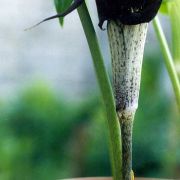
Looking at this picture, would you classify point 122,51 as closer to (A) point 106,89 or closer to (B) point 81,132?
(A) point 106,89

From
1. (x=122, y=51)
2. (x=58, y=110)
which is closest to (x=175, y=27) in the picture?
(x=122, y=51)

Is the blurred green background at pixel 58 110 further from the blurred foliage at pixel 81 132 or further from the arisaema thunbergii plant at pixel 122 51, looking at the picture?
the arisaema thunbergii plant at pixel 122 51

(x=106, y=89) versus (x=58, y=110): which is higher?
(x=106, y=89)

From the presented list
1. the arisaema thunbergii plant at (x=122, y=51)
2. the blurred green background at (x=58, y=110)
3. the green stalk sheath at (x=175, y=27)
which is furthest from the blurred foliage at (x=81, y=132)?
the arisaema thunbergii plant at (x=122, y=51)

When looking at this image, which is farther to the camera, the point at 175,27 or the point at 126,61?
the point at 175,27

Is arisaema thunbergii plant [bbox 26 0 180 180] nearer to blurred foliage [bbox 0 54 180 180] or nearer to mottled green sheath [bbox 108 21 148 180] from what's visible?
mottled green sheath [bbox 108 21 148 180]

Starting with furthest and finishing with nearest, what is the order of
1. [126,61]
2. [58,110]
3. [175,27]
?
[58,110]
[175,27]
[126,61]

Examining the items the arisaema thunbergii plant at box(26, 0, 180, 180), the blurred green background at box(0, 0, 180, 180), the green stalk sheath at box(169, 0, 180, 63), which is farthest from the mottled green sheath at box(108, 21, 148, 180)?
the blurred green background at box(0, 0, 180, 180)
